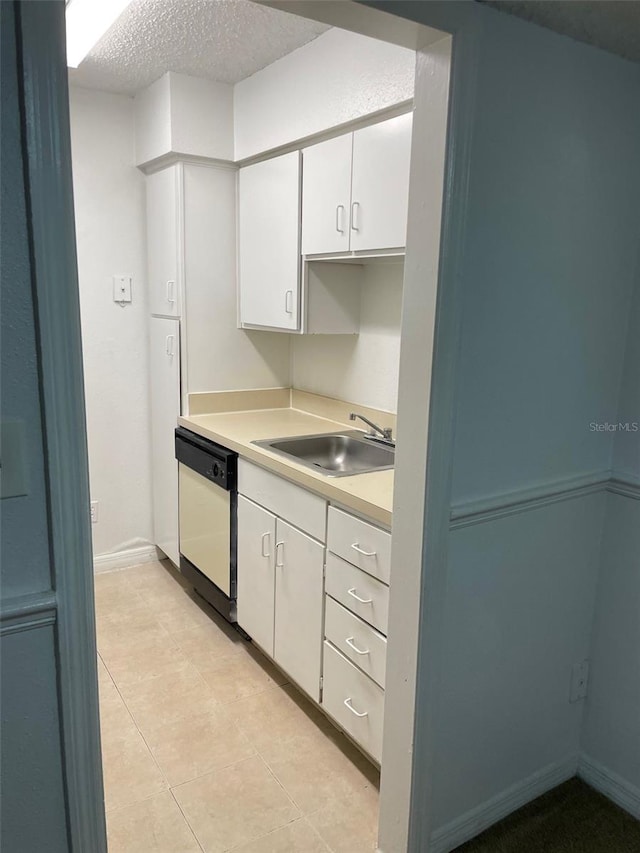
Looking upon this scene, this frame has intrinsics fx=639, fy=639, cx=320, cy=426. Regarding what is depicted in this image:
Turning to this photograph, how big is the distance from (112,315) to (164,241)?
1.64 ft

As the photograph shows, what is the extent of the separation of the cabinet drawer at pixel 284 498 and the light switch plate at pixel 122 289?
125cm

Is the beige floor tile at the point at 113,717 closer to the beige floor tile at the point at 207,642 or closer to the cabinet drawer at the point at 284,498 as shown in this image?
the beige floor tile at the point at 207,642

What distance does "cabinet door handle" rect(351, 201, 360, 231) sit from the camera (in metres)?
2.27

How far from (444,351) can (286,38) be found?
1607 mm

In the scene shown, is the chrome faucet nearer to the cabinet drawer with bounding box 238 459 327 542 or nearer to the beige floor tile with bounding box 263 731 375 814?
the cabinet drawer with bounding box 238 459 327 542

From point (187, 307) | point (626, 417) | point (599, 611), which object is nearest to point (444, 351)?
point (626, 417)

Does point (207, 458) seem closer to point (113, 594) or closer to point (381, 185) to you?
point (113, 594)

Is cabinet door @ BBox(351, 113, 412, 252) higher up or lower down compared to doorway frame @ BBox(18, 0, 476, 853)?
higher up

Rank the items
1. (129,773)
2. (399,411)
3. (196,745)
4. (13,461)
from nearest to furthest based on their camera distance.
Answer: (13,461), (399,411), (129,773), (196,745)

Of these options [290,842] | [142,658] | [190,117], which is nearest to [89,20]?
[190,117]

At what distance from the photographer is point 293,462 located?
2.26 metres

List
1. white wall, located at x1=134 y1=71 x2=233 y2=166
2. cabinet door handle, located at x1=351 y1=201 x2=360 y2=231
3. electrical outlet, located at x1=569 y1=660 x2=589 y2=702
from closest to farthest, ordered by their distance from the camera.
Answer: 1. electrical outlet, located at x1=569 y1=660 x2=589 y2=702
2. cabinet door handle, located at x1=351 y1=201 x2=360 y2=231
3. white wall, located at x1=134 y1=71 x2=233 y2=166

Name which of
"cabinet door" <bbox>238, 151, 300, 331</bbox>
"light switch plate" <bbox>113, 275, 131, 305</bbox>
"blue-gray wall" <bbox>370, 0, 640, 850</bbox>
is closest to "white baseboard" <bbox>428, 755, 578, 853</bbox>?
"blue-gray wall" <bbox>370, 0, 640, 850</bbox>

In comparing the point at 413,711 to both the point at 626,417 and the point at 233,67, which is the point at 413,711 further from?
the point at 233,67
